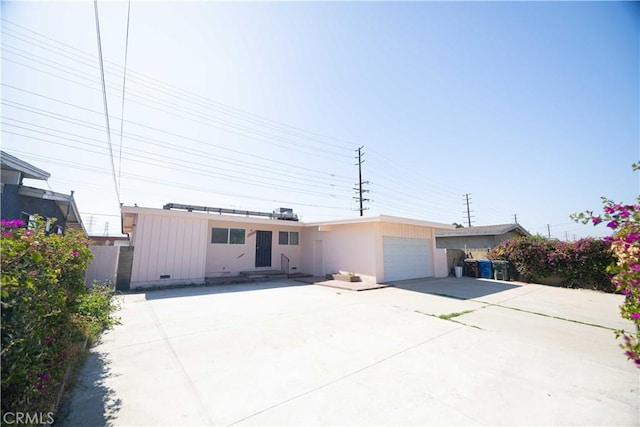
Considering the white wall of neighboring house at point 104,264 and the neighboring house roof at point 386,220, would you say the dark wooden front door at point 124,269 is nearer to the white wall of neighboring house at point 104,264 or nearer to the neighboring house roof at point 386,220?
the white wall of neighboring house at point 104,264

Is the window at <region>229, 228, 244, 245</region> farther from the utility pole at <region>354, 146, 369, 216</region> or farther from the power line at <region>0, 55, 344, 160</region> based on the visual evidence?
the utility pole at <region>354, 146, 369, 216</region>

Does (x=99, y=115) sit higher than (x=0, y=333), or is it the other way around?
(x=99, y=115)

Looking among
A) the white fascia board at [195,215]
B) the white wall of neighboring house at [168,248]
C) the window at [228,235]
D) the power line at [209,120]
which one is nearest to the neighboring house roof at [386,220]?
the white fascia board at [195,215]

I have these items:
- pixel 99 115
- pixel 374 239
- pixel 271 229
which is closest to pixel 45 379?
pixel 99 115

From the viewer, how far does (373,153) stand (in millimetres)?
20719

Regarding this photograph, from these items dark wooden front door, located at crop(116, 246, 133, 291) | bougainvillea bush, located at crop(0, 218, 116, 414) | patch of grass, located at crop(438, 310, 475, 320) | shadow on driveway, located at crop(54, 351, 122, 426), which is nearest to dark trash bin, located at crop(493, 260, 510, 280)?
patch of grass, located at crop(438, 310, 475, 320)

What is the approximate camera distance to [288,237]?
13789 millimetres

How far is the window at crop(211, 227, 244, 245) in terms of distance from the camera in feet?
37.8

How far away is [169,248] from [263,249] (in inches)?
170

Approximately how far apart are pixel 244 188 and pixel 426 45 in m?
13.8

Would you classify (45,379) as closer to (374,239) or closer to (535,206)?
(374,239)

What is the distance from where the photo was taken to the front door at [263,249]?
12.7 m

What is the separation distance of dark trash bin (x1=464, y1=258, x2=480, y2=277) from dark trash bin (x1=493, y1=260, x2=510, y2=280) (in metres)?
0.79

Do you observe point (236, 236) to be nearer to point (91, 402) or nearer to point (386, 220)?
point (386, 220)
